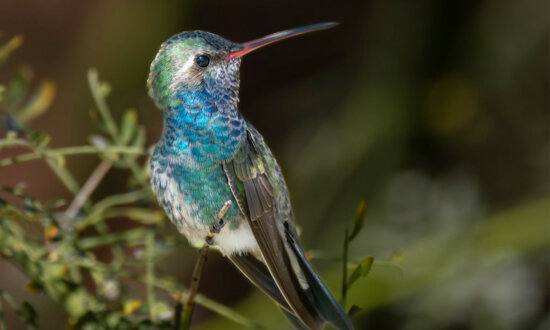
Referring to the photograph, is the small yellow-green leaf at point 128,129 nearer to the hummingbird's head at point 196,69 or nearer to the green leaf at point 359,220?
the hummingbird's head at point 196,69

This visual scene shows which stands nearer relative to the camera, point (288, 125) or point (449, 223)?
point (449, 223)

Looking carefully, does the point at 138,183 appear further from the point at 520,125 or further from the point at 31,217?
the point at 520,125

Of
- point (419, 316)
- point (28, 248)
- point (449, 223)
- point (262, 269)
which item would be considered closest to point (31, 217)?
point (28, 248)

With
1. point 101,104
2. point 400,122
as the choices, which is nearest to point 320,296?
point 101,104

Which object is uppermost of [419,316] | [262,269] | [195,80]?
[195,80]

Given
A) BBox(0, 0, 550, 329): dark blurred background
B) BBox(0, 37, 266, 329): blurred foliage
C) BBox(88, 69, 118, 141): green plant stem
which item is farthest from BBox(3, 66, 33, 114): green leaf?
BBox(0, 0, 550, 329): dark blurred background

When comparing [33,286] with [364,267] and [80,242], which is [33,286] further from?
[364,267]
